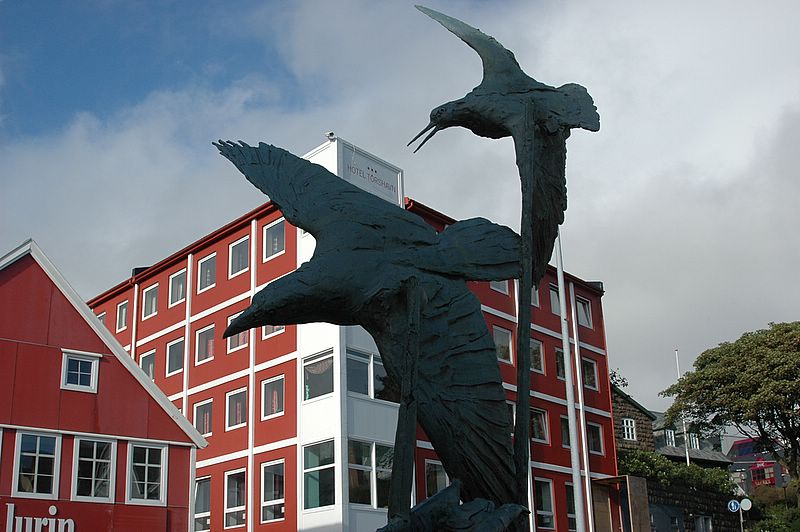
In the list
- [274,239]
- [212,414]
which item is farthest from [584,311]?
[212,414]

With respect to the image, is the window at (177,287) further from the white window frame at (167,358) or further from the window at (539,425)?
the window at (539,425)

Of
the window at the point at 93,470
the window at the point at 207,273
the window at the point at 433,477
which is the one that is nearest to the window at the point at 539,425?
the window at the point at 433,477

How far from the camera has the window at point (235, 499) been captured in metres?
29.3

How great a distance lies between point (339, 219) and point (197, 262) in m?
27.0

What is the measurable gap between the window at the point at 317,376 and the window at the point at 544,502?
990 cm

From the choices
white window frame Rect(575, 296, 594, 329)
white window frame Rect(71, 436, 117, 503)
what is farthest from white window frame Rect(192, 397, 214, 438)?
white window frame Rect(575, 296, 594, 329)

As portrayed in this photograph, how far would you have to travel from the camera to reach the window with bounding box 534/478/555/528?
109ft

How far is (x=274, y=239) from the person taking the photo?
30938 mm

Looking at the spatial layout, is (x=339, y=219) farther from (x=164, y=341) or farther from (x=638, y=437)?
(x=638, y=437)

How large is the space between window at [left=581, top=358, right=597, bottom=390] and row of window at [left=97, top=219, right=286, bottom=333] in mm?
14107

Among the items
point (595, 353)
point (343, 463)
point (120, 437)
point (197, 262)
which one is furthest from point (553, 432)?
point (120, 437)

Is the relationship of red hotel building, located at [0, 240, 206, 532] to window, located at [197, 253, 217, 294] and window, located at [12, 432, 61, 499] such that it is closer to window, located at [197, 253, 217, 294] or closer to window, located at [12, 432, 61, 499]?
window, located at [12, 432, 61, 499]

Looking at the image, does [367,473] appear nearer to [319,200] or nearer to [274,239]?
[274,239]

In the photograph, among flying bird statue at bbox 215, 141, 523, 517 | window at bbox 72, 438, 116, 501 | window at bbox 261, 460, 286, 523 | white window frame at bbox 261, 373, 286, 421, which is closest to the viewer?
flying bird statue at bbox 215, 141, 523, 517
